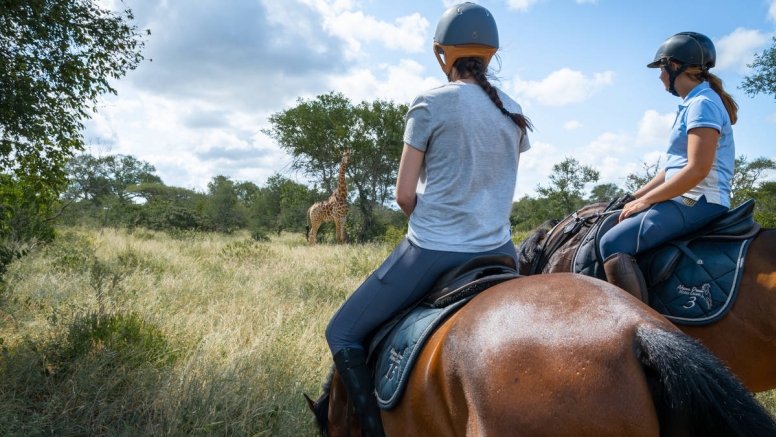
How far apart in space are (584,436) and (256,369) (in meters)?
3.23

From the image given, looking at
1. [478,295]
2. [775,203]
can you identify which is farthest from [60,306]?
[775,203]

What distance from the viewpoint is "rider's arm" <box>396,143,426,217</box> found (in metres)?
2.04

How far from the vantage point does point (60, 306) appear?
17.1ft

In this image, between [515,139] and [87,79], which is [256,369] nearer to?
[515,139]

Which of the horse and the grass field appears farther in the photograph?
the grass field

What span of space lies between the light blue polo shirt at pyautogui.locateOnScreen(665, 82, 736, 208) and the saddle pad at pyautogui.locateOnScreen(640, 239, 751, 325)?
13.2 inches

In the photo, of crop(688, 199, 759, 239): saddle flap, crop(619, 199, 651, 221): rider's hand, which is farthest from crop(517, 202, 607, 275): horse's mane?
crop(688, 199, 759, 239): saddle flap

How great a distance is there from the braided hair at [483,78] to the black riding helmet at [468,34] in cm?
3

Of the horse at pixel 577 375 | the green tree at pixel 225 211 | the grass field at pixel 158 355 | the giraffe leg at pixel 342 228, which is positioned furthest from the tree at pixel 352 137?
the horse at pixel 577 375

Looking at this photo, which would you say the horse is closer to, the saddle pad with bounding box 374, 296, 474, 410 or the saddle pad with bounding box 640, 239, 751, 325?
the saddle pad with bounding box 374, 296, 474, 410

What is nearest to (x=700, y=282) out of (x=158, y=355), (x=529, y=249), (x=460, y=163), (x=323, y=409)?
(x=529, y=249)

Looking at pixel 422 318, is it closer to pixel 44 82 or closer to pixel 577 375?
pixel 577 375

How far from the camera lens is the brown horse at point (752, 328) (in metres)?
2.66

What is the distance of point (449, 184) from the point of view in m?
1.98
